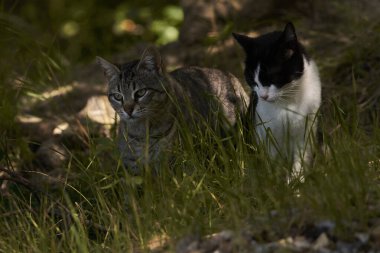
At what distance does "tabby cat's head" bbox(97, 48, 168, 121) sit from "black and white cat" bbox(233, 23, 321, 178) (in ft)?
1.88

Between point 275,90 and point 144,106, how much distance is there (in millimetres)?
869

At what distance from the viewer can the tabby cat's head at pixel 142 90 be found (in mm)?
4352

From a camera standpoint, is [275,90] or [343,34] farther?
[343,34]

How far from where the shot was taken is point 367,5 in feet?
20.4

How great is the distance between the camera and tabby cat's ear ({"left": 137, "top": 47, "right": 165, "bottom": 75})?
441 cm

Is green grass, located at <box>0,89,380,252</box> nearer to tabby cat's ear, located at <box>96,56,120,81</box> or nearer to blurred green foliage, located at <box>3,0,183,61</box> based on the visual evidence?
tabby cat's ear, located at <box>96,56,120,81</box>

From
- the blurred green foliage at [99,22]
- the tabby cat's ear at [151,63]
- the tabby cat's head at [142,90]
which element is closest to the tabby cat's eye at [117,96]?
the tabby cat's head at [142,90]

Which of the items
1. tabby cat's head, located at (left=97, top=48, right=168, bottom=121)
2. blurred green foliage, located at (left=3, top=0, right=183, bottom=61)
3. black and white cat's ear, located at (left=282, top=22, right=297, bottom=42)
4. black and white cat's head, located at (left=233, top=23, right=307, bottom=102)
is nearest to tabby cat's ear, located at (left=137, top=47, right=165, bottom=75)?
tabby cat's head, located at (left=97, top=48, right=168, bottom=121)

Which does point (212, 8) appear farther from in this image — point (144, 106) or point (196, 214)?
point (196, 214)

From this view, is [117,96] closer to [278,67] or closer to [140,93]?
[140,93]

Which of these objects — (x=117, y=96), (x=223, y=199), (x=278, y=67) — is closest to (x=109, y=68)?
(x=117, y=96)

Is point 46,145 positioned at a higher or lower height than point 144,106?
lower

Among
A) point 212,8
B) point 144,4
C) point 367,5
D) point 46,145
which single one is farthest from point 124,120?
point 144,4

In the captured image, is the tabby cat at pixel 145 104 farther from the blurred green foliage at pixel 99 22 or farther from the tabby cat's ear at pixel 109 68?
the blurred green foliage at pixel 99 22
